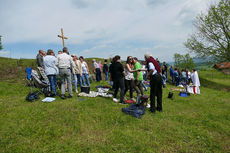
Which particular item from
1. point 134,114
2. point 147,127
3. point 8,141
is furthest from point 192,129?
point 8,141

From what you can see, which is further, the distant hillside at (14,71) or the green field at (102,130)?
the distant hillside at (14,71)

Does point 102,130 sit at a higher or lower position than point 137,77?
lower

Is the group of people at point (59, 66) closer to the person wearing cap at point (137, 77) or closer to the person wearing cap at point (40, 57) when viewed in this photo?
the person wearing cap at point (40, 57)

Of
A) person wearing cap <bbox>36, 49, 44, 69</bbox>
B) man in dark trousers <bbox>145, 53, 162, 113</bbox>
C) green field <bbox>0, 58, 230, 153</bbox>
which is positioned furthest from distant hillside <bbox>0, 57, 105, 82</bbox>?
man in dark trousers <bbox>145, 53, 162, 113</bbox>

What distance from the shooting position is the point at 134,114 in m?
4.46

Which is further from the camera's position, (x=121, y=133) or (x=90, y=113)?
(x=90, y=113)

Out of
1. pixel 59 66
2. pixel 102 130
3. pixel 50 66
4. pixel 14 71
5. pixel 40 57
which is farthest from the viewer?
pixel 14 71

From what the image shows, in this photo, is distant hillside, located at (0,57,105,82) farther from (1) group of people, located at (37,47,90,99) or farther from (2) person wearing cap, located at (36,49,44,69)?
(1) group of people, located at (37,47,90,99)

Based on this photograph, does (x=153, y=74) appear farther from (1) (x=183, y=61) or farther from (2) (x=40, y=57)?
(1) (x=183, y=61)

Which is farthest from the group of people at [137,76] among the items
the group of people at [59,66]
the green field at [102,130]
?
the group of people at [59,66]

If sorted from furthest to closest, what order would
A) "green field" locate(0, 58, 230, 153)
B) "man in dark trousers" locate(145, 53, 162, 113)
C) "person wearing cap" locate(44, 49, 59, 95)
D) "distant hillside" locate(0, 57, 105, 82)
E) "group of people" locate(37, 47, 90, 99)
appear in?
1. "distant hillside" locate(0, 57, 105, 82)
2. "person wearing cap" locate(44, 49, 59, 95)
3. "group of people" locate(37, 47, 90, 99)
4. "man in dark trousers" locate(145, 53, 162, 113)
5. "green field" locate(0, 58, 230, 153)

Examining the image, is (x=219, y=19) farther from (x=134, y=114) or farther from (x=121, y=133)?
(x=121, y=133)

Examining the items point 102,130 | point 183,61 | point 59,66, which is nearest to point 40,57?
point 59,66

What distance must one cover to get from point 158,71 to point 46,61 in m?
5.43
